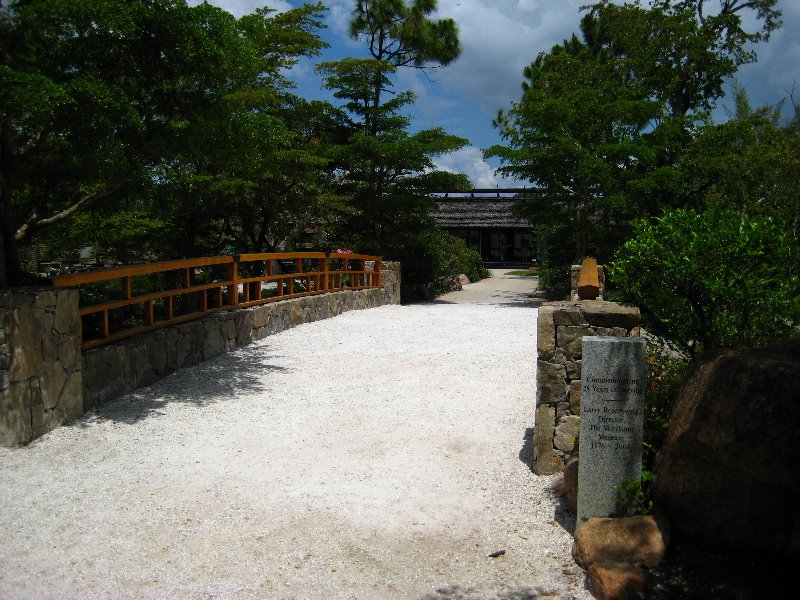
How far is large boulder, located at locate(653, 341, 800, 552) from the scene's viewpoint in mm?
2865

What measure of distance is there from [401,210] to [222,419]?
1207 cm

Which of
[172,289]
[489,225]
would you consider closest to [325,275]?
[172,289]

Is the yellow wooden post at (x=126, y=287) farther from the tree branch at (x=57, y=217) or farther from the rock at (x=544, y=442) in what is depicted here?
the rock at (x=544, y=442)

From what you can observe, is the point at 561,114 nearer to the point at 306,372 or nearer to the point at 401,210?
the point at 401,210

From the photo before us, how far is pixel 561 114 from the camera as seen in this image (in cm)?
1529

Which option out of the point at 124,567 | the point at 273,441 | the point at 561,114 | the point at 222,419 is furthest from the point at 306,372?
the point at 561,114

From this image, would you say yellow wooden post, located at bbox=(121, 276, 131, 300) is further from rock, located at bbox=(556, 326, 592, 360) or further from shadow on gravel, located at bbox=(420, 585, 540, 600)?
shadow on gravel, located at bbox=(420, 585, 540, 600)

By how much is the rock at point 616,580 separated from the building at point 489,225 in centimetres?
2997

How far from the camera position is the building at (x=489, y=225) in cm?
3369

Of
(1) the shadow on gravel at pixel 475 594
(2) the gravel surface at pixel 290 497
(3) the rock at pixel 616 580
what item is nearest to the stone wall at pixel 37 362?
(2) the gravel surface at pixel 290 497

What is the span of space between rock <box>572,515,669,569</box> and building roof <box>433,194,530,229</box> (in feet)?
98.6

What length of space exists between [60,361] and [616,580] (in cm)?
454

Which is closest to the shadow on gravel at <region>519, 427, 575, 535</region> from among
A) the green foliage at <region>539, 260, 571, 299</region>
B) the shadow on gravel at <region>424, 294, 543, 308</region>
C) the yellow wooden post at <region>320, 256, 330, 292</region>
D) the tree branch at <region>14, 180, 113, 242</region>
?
the tree branch at <region>14, 180, 113, 242</region>

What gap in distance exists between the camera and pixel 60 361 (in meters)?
5.61
